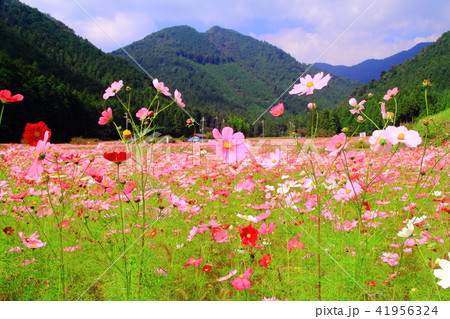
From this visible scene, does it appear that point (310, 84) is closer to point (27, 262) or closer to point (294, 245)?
point (294, 245)

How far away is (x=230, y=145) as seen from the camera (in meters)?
0.64

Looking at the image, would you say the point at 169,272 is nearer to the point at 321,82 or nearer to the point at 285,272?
the point at 285,272

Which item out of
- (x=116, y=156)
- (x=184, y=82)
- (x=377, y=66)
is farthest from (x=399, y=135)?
(x=377, y=66)

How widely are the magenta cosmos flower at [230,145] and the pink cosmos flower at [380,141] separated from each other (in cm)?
37

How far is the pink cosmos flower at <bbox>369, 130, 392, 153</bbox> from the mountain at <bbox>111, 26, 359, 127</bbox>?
8917 mm

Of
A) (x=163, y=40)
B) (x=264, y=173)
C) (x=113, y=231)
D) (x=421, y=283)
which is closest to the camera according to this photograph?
(x=421, y=283)

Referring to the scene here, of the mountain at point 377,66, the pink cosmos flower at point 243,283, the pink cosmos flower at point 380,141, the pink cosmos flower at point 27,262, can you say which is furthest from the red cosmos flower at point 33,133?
the mountain at point 377,66

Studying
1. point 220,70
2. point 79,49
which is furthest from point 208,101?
point 79,49

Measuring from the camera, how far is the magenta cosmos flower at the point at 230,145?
62 cm

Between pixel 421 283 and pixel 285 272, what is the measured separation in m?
0.57

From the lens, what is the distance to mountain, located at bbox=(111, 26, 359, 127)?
50.6ft

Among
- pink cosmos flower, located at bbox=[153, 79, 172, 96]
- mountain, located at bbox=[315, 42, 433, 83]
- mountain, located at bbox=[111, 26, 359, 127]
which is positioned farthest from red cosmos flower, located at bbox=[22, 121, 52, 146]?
mountain, located at bbox=[315, 42, 433, 83]
